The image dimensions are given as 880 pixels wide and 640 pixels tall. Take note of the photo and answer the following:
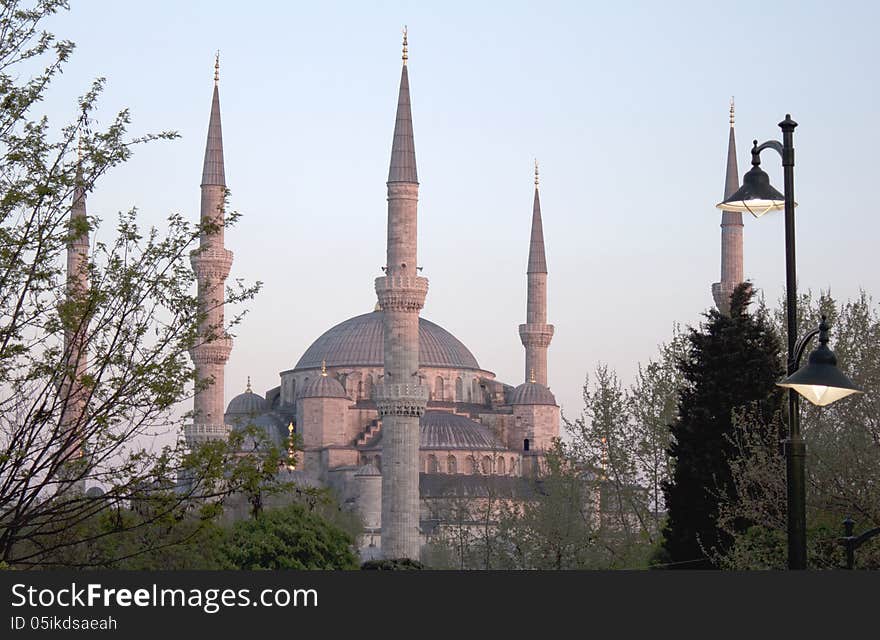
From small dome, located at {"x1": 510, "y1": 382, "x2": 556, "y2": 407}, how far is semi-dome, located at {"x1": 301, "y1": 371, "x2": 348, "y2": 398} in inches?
347

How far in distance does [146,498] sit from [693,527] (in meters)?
15.8

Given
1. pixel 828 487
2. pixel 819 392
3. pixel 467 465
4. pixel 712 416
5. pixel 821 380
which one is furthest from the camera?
pixel 467 465

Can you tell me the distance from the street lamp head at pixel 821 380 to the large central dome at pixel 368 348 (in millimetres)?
72383

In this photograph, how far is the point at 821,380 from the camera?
39.1 feet

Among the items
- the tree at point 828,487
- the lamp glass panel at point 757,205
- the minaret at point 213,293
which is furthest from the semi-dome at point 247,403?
the lamp glass panel at point 757,205

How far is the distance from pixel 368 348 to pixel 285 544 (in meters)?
53.6

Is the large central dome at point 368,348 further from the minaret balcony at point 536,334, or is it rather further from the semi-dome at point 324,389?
the minaret balcony at point 536,334

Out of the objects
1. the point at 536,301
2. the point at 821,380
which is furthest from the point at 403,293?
the point at 821,380

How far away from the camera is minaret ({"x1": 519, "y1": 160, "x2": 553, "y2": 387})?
74.6 metres

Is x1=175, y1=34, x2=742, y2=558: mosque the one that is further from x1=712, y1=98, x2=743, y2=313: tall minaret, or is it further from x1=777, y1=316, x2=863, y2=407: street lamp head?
x1=777, y1=316, x2=863, y2=407: street lamp head

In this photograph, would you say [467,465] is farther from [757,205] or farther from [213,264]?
[757,205]

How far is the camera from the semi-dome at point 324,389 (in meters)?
77.4

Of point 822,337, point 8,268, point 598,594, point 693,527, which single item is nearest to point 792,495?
point 822,337

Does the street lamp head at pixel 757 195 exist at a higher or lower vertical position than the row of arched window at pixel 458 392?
lower
